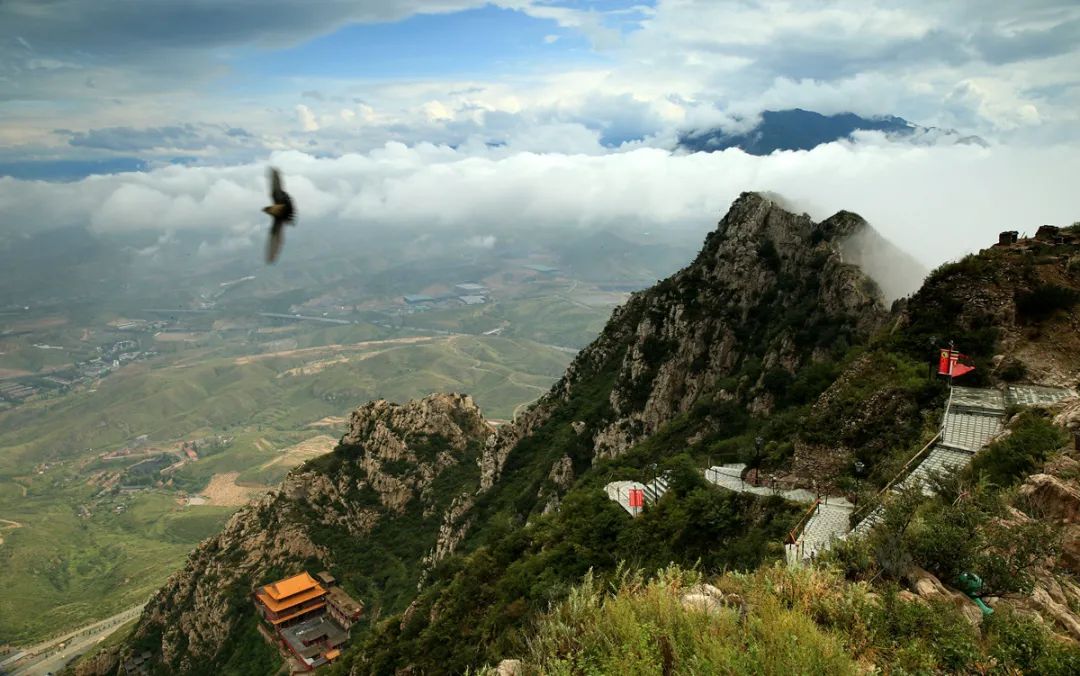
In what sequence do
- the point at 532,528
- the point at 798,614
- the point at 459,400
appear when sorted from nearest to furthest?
the point at 798,614 → the point at 532,528 → the point at 459,400

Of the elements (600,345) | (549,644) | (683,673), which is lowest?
(600,345)

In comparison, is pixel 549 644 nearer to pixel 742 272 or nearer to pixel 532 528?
pixel 532 528

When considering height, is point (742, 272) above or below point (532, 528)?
above

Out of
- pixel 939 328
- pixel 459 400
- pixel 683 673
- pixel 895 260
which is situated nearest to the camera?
pixel 683 673

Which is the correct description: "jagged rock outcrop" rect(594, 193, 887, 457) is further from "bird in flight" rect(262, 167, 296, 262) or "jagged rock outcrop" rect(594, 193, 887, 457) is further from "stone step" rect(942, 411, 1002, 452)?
"bird in flight" rect(262, 167, 296, 262)

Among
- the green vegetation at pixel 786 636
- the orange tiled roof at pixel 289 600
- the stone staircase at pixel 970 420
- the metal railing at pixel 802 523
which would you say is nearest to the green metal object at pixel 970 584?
the green vegetation at pixel 786 636

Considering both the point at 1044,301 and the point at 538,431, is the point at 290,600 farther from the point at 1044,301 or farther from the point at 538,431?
the point at 1044,301

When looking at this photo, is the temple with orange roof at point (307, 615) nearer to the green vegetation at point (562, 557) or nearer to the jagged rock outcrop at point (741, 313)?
the green vegetation at point (562, 557)

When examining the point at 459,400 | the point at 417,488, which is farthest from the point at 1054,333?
the point at 459,400
